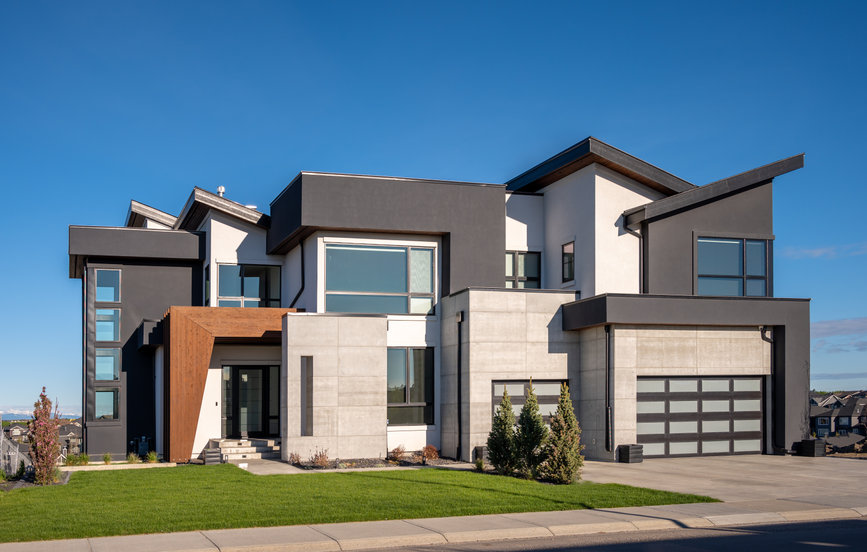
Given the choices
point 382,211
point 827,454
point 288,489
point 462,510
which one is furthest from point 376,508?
point 827,454

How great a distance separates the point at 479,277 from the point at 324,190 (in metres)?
5.09

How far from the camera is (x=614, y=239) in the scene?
A: 23.5 m

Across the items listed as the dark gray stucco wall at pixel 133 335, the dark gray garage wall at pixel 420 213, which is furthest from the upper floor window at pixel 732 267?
the dark gray stucco wall at pixel 133 335

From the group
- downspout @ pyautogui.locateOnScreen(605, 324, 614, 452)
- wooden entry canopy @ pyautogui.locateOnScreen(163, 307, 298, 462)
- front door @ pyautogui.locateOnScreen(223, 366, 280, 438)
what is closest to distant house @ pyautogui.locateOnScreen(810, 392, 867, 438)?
downspout @ pyautogui.locateOnScreen(605, 324, 614, 452)

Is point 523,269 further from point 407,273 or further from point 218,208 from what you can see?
point 218,208

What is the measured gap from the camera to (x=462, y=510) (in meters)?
13.6

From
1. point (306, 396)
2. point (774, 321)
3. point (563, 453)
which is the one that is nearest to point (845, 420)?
point (774, 321)

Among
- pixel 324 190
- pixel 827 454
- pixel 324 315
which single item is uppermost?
pixel 324 190

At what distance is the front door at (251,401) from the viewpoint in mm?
25625

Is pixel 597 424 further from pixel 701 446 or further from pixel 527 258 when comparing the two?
pixel 527 258

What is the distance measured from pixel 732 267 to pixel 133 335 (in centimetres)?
1915

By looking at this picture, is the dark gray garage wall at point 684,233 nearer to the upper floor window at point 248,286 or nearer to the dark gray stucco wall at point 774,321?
the dark gray stucco wall at point 774,321

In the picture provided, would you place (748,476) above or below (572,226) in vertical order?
below

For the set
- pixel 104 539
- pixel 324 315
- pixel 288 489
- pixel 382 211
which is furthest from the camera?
pixel 382 211
